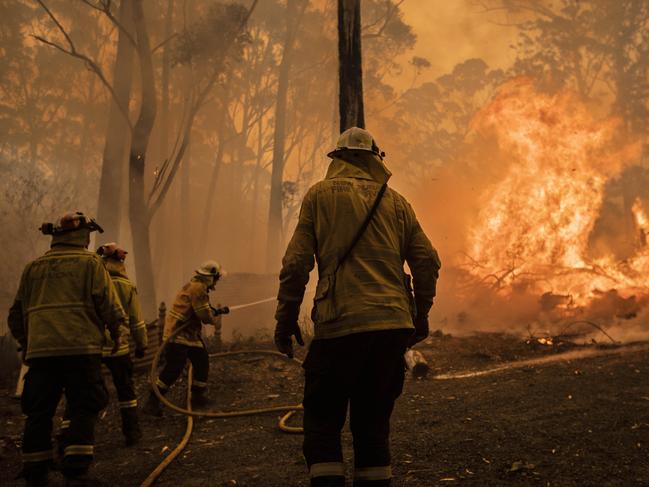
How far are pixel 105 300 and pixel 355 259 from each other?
2.29m

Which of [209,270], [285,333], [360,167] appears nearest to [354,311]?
[285,333]

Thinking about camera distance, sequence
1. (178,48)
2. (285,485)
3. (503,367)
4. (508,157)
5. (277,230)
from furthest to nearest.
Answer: (277,230) < (178,48) < (508,157) < (503,367) < (285,485)

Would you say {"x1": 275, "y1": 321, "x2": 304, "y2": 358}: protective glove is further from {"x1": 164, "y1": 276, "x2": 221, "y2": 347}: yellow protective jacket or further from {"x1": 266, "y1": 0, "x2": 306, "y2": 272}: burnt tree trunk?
{"x1": 266, "y1": 0, "x2": 306, "y2": 272}: burnt tree trunk

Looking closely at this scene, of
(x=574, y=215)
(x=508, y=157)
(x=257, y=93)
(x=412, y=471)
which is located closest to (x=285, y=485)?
(x=412, y=471)

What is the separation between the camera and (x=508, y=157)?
1549 cm

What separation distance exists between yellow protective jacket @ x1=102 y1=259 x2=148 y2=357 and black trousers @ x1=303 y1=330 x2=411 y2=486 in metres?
2.81

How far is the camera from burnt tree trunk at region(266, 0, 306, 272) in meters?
26.4

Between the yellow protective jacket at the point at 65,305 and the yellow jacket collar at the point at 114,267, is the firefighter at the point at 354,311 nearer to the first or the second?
the yellow protective jacket at the point at 65,305

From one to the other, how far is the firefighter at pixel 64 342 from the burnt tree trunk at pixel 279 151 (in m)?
22.0

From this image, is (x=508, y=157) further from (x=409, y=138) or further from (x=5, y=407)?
(x=409, y=138)

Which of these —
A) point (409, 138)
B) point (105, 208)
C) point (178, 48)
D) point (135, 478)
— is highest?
point (409, 138)

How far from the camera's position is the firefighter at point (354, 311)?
2750 mm

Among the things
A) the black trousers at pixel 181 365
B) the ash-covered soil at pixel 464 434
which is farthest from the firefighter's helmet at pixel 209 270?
the ash-covered soil at pixel 464 434

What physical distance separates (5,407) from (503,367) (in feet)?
23.1
